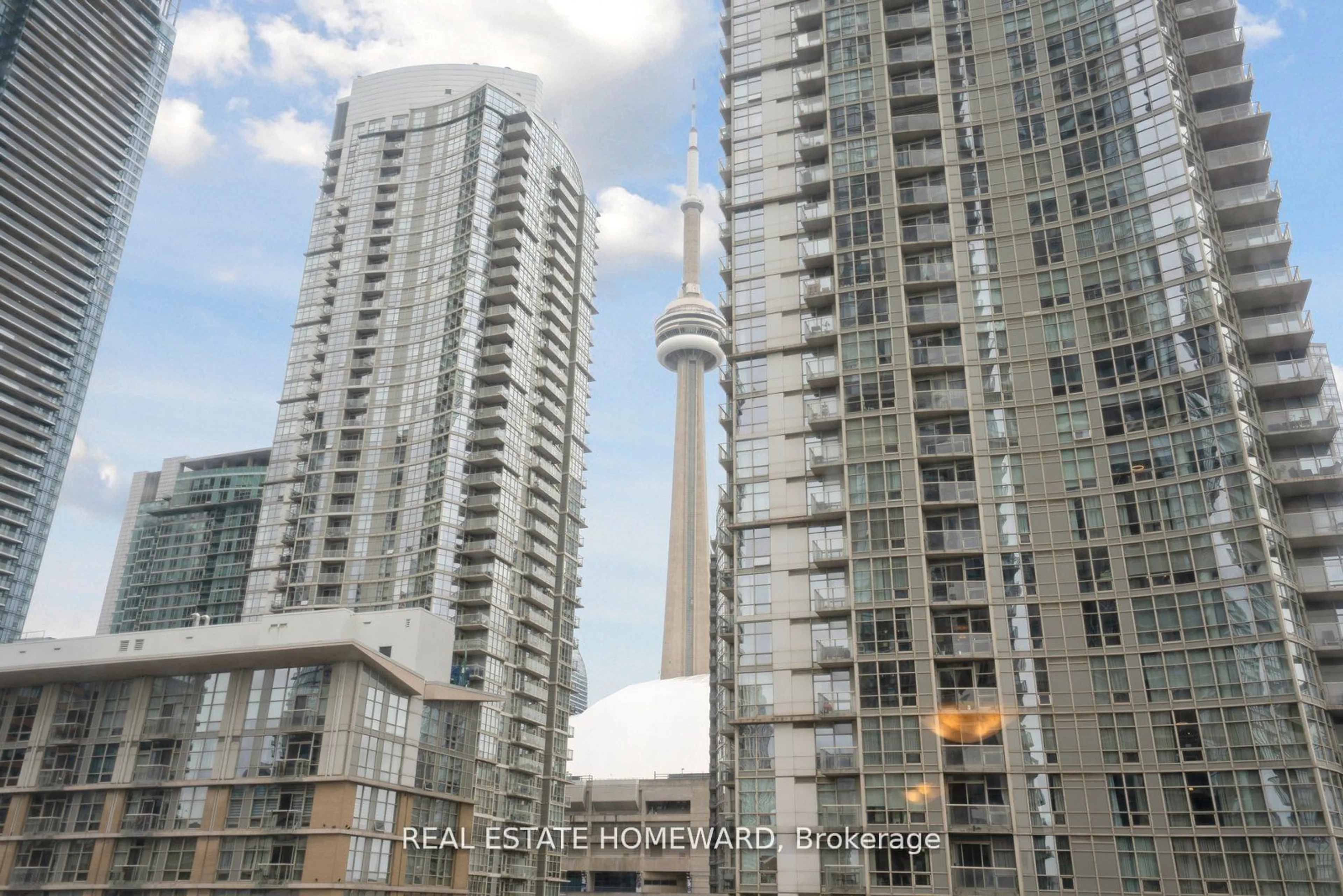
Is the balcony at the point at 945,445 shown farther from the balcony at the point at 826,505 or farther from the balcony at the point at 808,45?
the balcony at the point at 808,45

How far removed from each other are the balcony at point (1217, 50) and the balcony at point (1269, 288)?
16328mm

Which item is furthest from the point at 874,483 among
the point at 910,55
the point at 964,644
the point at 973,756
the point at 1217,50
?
the point at 1217,50

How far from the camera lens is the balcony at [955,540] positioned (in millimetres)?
65438

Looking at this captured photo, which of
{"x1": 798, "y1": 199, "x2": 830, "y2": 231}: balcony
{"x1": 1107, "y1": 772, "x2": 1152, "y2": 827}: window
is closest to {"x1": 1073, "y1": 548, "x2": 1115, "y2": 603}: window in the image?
{"x1": 1107, "y1": 772, "x2": 1152, "y2": 827}: window

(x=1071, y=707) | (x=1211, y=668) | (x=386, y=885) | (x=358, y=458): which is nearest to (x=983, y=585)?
(x=1071, y=707)

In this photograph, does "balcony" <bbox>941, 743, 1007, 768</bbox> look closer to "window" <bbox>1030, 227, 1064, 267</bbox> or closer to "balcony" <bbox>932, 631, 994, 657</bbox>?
"balcony" <bbox>932, 631, 994, 657</bbox>

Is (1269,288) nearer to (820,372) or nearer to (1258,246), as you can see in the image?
(1258,246)

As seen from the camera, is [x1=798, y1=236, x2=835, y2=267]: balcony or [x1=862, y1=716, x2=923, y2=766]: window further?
[x1=798, y1=236, x2=835, y2=267]: balcony

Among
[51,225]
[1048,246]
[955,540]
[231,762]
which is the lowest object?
[231,762]

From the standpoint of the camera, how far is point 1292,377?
223ft

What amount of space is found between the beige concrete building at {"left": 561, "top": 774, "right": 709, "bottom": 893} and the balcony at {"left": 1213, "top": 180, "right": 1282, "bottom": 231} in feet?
269

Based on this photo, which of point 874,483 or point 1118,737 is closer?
point 1118,737

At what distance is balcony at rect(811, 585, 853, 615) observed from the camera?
2618 inches

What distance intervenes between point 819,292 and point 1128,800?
36196mm
